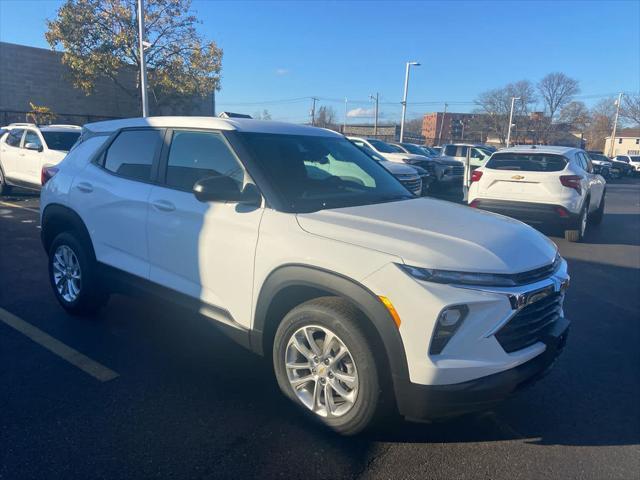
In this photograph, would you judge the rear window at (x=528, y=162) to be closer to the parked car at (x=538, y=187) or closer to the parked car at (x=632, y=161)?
the parked car at (x=538, y=187)

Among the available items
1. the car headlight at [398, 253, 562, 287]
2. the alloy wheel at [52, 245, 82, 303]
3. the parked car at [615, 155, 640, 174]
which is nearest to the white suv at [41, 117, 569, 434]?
the car headlight at [398, 253, 562, 287]

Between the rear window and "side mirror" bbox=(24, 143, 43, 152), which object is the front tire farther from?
→ "side mirror" bbox=(24, 143, 43, 152)

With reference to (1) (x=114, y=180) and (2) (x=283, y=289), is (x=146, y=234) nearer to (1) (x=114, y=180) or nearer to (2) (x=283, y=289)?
(1) (x=114, y=180)

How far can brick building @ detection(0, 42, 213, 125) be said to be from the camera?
26703 millimetres

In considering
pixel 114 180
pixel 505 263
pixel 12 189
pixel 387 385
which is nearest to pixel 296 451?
pixel 387 385

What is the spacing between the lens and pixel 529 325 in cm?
264

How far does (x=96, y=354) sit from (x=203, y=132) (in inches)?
75.8

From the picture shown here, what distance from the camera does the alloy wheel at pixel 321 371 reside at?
8.91 ft

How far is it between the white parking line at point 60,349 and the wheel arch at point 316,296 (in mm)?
1245

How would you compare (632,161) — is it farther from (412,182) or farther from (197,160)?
(197,160)

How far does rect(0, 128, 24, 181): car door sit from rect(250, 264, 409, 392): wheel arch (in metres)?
11.1

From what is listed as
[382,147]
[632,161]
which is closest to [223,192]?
[382,147]

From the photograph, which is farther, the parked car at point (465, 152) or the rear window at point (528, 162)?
the parked car at point (465, 152)

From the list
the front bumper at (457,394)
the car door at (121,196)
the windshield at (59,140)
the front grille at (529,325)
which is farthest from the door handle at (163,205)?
the windshield at (59,140)
